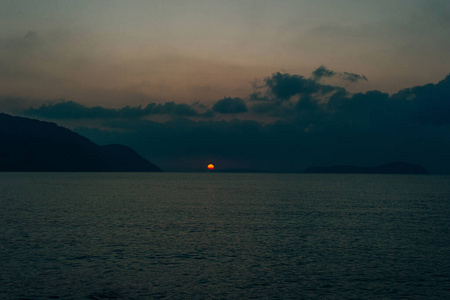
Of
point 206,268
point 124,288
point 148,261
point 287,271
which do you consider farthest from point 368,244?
point 124,288

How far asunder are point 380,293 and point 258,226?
32.0 metres

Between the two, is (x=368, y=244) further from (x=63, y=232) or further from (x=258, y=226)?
(x=63, y=232)

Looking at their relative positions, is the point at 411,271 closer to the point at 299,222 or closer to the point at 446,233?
the point at 446,233

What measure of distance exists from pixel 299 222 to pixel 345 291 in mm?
36556

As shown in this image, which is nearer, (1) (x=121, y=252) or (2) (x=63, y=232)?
(1) (x=121, y=252)

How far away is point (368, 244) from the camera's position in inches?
1747

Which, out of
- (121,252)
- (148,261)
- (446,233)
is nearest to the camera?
(148,261)

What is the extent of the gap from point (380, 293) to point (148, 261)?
63.6ft

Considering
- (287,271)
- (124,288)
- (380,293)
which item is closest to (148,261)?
(124,288)

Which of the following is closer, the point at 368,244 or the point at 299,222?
the point at 368,244

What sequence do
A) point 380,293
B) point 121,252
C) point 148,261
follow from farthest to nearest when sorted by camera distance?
1. point 121,252
2. point 148,261
3. point 380,293

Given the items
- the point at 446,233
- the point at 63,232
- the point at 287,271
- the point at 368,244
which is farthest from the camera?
the point at 446,233

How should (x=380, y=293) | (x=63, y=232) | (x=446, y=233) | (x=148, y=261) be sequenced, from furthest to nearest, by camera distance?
(x=446, y=233) < (x=63, y=232) < (x=148, y=261) < (x=380, y=293)

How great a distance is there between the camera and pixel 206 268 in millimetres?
32781
